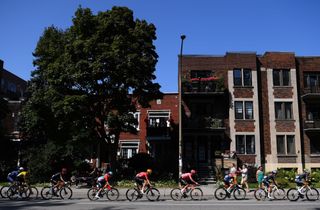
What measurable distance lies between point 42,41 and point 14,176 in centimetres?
1487

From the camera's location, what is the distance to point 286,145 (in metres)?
32.8

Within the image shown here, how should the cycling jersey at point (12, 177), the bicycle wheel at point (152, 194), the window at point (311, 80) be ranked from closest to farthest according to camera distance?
the bicycle wheel at point (152, 194), the cycling jersey at point (12, 177), the window at point (311, 80)

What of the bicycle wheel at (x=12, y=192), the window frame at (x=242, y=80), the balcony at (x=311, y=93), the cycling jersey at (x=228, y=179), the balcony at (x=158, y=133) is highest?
the window frame at (x=242, y=80)

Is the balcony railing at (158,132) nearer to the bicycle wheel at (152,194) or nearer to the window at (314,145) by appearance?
the window at (314,145)

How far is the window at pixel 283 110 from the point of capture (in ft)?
109

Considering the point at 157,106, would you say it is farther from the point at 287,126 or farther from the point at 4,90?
the point at 4,90

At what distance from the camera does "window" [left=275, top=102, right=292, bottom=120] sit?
109 ft

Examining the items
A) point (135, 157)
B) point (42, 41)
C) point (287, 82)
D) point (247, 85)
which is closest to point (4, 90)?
point (42, 41)

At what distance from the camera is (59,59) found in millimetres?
26938

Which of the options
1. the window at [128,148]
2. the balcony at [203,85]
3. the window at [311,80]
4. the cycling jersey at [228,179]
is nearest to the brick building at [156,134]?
the window at [128,148]

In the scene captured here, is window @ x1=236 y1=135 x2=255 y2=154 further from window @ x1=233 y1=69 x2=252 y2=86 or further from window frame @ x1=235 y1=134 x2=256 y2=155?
window @ x1=233 y1=69 x2=252 y2=86

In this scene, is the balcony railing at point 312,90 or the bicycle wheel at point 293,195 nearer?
the bicycle wheel at point 293,195

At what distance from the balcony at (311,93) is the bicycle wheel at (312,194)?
48.8 feet

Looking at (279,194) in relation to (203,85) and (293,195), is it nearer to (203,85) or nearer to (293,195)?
(293,195)
